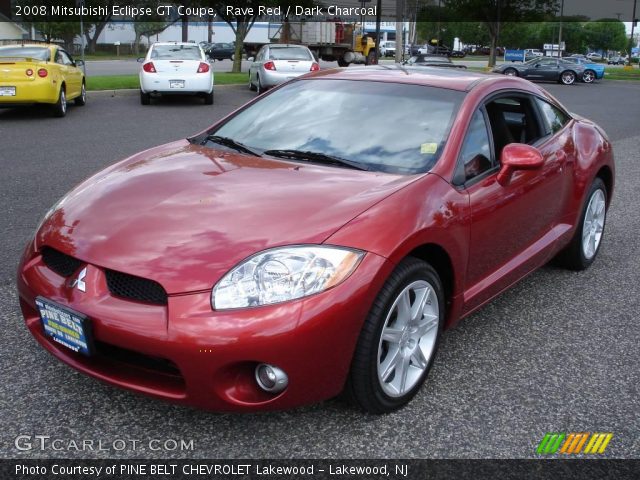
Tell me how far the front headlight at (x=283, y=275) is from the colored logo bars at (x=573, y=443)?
3.57 ft

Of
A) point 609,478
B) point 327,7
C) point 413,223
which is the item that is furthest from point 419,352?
point 327,7

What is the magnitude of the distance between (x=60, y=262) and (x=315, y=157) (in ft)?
4.30

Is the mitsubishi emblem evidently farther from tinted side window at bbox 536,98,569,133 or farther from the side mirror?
tinted side window at bbox 536,98,569,133

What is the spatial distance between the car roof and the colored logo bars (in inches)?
72.4

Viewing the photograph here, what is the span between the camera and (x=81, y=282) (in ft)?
8.54

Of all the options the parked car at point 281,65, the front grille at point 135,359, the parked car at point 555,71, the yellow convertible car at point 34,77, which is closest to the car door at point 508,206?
the front grille at point 135,359

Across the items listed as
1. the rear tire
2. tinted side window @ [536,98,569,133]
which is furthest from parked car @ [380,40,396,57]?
tinted side window @ [536,98,569,133]

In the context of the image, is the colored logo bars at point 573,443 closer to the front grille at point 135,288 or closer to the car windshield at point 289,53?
the front grille at point 135,288

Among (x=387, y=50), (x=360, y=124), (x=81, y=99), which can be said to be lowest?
(x=81, y=99)

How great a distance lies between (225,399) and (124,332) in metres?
0.43

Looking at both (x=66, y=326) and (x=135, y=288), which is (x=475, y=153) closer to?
(x=135, y=288)

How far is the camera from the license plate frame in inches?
99.3

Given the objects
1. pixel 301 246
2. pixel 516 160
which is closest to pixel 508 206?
pixel 516 160

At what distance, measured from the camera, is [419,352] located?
3.03m
